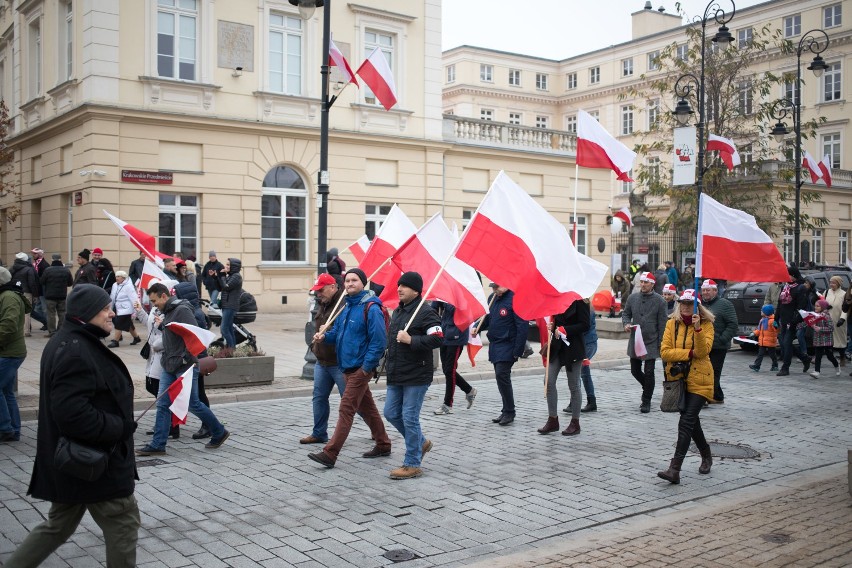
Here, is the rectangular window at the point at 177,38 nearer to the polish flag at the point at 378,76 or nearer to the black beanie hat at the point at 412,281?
the polish flag at the point at 378,76

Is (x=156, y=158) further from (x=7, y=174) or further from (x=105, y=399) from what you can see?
(x=105, y=399)

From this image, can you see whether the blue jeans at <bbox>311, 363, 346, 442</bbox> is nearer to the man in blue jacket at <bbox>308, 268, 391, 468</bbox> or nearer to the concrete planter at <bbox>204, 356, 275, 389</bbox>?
the man in blue jacket at <bbox>308, 268, 391, 468</bbox>

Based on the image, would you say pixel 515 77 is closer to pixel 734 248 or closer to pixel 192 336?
pixel 734 248

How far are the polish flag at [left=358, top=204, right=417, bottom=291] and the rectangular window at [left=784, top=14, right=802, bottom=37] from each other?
47385mm

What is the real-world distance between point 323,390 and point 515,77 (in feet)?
196

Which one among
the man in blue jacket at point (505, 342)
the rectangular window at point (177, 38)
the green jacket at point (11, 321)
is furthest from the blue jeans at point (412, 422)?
the rectangular window at point (177, 38)

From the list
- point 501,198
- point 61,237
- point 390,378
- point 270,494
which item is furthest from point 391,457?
point 61,237

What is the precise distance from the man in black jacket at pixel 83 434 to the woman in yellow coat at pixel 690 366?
5060 millimetres

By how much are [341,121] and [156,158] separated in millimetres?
6246

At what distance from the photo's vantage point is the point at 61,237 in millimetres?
24672

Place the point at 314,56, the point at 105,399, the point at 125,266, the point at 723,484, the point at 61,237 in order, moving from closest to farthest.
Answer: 1. the point at 105,399
2. the point at 723,484
3. the point at 125,266
4. the point at 61,237
5. the point at 314,56

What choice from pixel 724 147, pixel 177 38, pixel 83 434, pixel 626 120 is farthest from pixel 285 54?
pixel 626 120

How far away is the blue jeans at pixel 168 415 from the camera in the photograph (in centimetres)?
848

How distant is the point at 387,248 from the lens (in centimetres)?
1107
